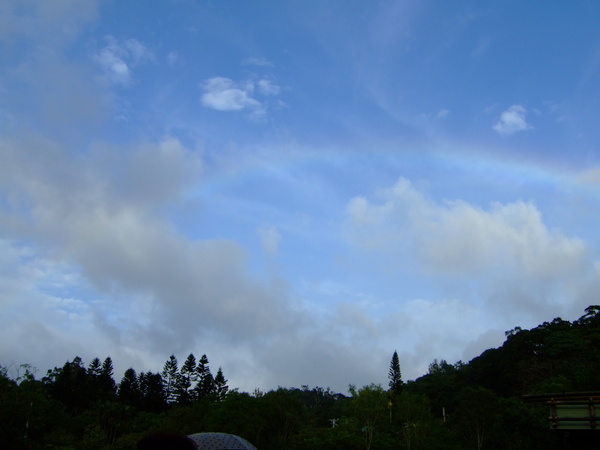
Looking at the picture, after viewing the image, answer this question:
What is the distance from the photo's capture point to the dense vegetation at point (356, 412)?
27.7 metres

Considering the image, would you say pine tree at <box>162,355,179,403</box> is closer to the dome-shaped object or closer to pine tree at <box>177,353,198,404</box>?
pine tree at <box>177,353,198,404</box>

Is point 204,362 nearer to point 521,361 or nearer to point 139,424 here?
point 139,424

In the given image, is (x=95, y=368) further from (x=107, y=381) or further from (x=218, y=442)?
(x=218, y=442)

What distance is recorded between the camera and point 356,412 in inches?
1559

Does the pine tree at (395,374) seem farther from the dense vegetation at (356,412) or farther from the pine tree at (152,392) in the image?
the pine tree at (152,392)

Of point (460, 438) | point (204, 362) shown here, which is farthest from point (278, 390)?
point (204, 362)

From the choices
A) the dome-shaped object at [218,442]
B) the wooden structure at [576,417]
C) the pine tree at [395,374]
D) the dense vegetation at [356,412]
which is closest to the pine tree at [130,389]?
the dense vegetation at [356,412]

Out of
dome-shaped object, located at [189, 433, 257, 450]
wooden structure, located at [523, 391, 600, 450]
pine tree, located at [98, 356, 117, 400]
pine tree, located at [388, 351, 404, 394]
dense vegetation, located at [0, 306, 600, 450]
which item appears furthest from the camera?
pine tree, located at [388, 351, 404, 394]

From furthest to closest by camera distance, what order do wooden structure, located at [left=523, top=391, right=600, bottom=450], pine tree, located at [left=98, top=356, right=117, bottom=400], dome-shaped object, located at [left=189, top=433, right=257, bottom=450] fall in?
pine tree, located at [left=98, top=356, right=117, bottom=400] → wooden structure, located at [left=523, top=391, right=600, bottom=450] → dome-shaped object, located at [left=189, top=433, right=257, bottom=450]

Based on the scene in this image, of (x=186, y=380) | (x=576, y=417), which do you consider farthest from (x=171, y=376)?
(x=576, y=417)

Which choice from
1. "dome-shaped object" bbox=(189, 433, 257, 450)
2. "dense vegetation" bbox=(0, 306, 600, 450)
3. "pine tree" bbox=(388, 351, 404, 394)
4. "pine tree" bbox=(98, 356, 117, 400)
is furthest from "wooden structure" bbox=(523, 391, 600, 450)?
"pine tree" bbox=(388, 351, 404, 394)

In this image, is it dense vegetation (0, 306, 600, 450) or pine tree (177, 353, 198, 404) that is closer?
dense vegetation (0, 306, 600, 450)

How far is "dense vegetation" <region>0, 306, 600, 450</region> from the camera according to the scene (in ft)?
90.7

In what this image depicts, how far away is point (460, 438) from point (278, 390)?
43.8 ft
